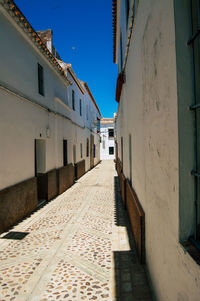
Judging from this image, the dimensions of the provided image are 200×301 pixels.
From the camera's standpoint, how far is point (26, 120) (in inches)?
241

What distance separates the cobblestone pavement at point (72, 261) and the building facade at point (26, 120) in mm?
950

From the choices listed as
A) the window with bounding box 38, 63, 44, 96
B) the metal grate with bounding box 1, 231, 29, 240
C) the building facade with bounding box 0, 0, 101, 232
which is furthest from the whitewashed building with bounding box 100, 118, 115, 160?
the metal grate with bounding box 1, 231, 29, 240

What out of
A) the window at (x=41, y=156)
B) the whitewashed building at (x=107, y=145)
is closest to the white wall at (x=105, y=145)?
the whitewashed building at (x=107, y=145)

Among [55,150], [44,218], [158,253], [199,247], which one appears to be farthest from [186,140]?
[55,150]

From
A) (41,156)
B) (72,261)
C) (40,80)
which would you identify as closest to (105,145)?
(41,156)

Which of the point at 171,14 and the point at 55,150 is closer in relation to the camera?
the point at 171,14

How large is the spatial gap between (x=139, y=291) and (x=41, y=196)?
560cm

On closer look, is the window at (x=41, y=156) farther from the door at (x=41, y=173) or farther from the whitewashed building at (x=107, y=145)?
the whitewashed building at (x=107, y=145)

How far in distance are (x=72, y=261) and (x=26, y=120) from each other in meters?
4.27

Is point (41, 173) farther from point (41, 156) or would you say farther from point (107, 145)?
point (107, 145)

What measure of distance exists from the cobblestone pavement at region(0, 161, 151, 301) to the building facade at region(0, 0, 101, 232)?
A: 95 cm

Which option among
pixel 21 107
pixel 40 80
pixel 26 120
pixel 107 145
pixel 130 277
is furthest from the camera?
pixel 107 145

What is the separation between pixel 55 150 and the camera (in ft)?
28.5

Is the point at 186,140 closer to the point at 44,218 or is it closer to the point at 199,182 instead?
the point at 199,182
